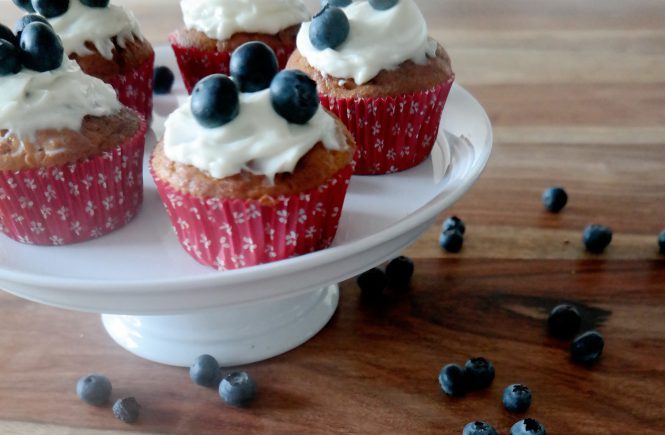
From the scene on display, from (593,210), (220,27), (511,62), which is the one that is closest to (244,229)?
(220,27)

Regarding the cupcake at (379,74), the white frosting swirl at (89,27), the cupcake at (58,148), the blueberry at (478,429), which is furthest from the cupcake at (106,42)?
the blueberry at (478,429)

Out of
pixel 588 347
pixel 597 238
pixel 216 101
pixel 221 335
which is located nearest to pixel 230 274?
pixel 216 101

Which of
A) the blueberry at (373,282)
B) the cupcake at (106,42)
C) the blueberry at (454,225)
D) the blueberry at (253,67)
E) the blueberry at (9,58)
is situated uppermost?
the blueberry at (253,67)

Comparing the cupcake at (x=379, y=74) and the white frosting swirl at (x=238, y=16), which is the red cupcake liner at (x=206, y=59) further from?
the cupcake at (x=379, y=74)

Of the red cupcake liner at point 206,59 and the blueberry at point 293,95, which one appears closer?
the blueberry at point 293,95

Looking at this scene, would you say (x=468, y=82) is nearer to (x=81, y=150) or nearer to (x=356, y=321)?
(x=356, y=321)

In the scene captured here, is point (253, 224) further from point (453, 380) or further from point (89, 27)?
point (89, 27)

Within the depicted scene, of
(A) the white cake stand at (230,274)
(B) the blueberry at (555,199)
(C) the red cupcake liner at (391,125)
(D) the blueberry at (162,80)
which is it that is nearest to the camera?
(A) the white cake stand at (230,274)
